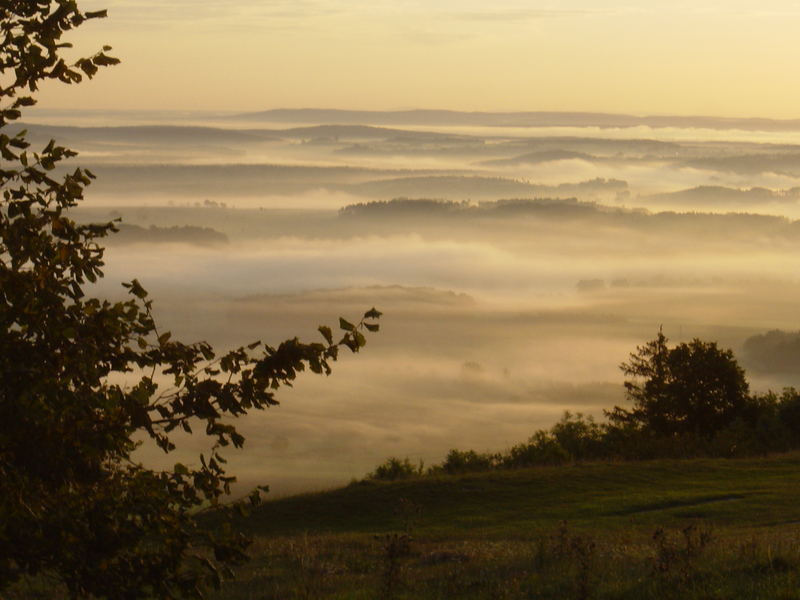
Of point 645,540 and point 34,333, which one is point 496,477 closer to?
point 645,540

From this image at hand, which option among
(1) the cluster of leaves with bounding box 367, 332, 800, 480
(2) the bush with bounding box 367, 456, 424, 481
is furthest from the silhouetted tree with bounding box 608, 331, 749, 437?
(2) the bush with bounding box 367, 456, 424, 481

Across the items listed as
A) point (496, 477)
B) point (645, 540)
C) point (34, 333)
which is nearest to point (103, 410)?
point (34, 333)

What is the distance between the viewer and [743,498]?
3419 cm

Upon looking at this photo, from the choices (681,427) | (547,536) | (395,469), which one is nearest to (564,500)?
(547,536)

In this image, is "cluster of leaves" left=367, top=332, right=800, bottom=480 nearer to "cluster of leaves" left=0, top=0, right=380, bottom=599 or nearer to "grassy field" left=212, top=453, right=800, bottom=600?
"grassy field" left=212, top=453, right=800, bottom=600

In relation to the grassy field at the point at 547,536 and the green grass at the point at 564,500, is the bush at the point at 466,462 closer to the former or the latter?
the green grass at the point at 564,500

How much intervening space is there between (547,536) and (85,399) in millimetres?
18772

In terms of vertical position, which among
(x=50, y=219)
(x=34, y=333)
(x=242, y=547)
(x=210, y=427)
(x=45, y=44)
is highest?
(x=45, y=44)

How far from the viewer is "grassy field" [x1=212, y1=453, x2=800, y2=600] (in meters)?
13.5

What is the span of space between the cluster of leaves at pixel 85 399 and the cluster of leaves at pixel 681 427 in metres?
41.2

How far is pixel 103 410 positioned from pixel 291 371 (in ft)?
4.54

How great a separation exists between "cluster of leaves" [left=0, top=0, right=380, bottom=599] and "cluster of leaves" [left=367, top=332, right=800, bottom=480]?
41.2m

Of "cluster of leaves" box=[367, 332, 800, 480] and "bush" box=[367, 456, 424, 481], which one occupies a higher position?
"cluster of leaves" box=[367, 332, 800, 480]

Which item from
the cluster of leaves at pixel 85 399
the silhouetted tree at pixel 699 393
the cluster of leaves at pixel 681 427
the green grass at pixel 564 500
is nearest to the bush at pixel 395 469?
the cluster of leaves at pixel 681 427
